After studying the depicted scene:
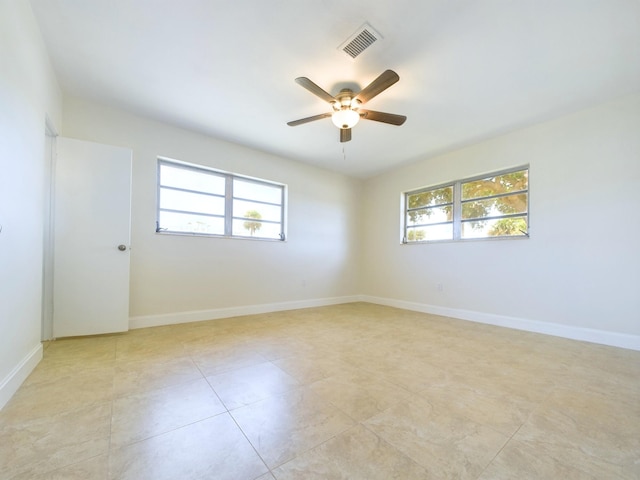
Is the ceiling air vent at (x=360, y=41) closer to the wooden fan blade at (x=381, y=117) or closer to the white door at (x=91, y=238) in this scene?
the wooden fan blade at (x=381, y=117)

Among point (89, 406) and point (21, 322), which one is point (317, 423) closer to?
point (89, 406)

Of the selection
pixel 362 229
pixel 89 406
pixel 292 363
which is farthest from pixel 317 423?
pixel 362 229

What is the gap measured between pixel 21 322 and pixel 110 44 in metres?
2.21

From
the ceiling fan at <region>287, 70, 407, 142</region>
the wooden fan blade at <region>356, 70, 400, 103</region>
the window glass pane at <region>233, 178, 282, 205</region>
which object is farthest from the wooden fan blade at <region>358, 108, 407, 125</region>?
the window glass pane at <region>233, 178, 282, 205</region>

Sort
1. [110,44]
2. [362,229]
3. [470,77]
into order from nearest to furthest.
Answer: [110,44] < [470,77] < [362,229]

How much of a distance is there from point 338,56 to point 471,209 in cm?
299

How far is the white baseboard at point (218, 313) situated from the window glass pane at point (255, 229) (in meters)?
1.12

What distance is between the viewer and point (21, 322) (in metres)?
1.74

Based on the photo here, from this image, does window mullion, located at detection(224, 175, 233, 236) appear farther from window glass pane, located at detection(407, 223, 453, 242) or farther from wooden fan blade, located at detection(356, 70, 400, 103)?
window glass pane, located at detection(407, 223, 453, 242)

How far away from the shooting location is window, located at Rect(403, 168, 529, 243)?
11.3 feet

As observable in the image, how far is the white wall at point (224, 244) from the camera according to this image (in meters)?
3.12

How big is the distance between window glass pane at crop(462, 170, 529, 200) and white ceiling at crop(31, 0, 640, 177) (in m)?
0.65

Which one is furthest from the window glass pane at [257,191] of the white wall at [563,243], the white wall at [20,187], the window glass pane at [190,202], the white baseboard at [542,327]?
the white baseboard at [542,327]

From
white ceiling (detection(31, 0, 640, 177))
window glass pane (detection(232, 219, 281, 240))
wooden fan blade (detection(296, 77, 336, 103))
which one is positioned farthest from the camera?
window glass pane (detection(232, 219, 281, 240))
